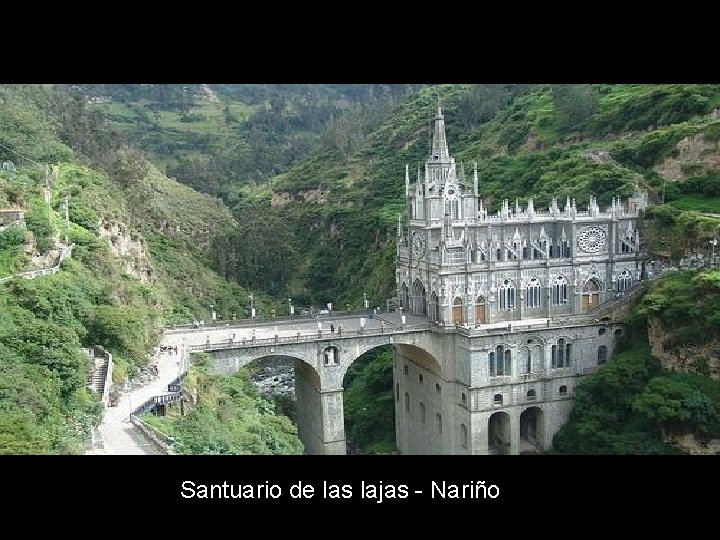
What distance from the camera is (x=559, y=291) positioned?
4675 cm

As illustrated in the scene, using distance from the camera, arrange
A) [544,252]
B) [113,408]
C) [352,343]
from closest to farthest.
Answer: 1. [113,408]
2. [352,343]
3. [544,252]

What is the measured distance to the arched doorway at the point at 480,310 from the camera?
4478 centimetres

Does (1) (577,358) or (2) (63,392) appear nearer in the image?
(2) (63,392)

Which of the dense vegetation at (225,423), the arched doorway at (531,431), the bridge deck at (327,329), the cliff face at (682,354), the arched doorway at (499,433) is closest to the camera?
the dense vegetation at (225,423)

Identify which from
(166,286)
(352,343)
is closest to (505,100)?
(166,286)

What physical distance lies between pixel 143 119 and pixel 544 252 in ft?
318

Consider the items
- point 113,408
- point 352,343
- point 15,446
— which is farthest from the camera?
point 352,343

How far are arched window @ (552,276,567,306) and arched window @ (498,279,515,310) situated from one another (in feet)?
8.92

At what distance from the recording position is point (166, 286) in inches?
2376

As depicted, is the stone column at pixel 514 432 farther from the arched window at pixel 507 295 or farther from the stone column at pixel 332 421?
the stone column at pixel 332 421

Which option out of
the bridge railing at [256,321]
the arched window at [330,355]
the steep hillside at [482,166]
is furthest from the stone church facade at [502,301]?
the steep hillside at [482,166]

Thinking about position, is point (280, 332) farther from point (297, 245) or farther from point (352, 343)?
point (297, 245)

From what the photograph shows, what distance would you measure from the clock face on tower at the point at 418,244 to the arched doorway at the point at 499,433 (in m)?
10.3

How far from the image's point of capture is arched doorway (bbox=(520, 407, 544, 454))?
150 ft
